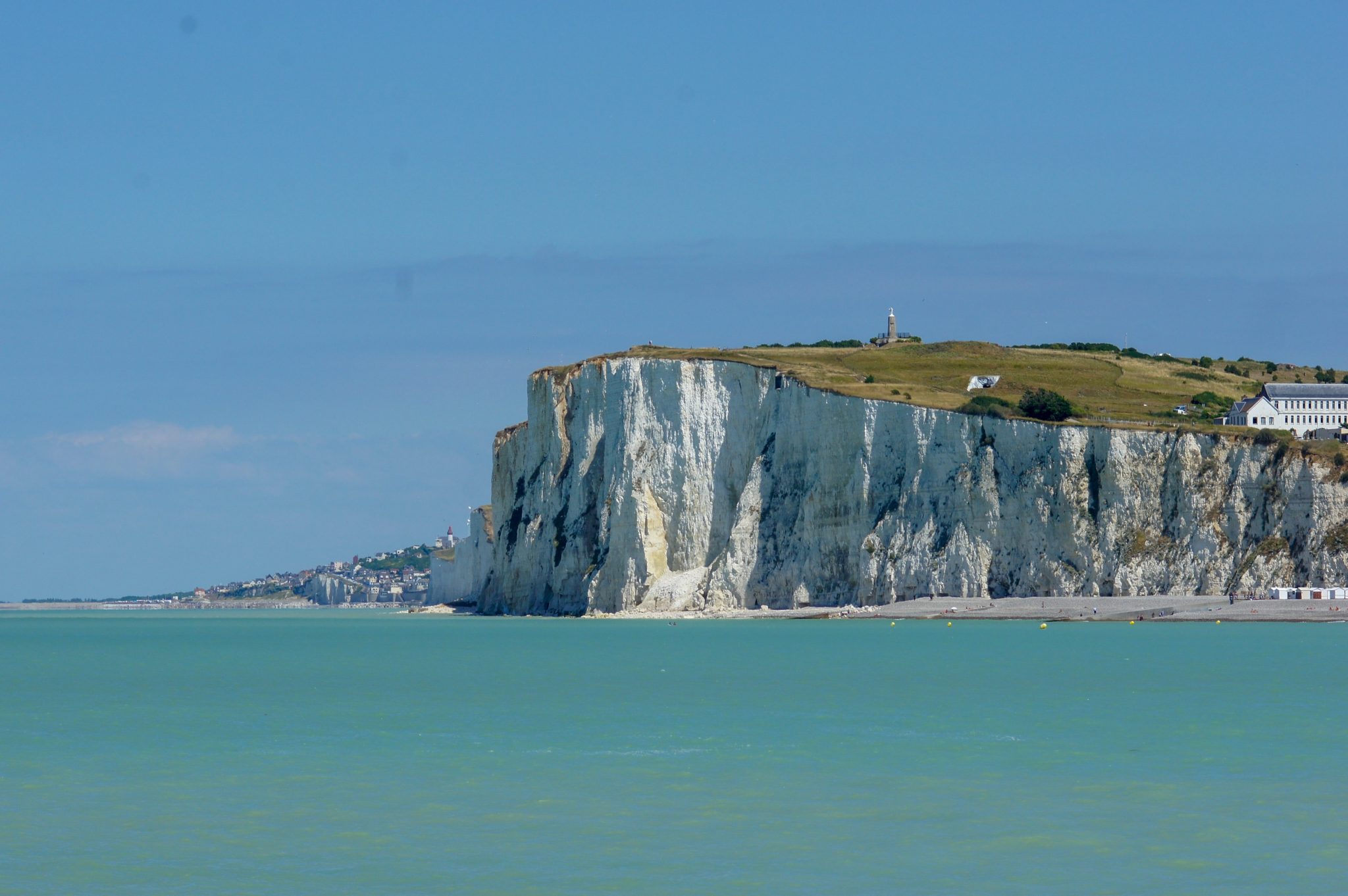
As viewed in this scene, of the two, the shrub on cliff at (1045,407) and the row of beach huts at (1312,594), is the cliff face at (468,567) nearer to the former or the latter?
the shrub on cliff at (1045,407)

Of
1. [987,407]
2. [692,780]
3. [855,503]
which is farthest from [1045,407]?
[692,780]

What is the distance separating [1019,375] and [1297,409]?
15.0m

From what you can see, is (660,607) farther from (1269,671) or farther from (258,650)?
(1269,671)

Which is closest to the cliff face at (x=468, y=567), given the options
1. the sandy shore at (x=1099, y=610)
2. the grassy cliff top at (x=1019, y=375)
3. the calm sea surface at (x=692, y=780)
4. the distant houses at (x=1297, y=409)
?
the grassy cliff top at (x=1019, y=375)

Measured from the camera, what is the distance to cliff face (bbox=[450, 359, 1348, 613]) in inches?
2771

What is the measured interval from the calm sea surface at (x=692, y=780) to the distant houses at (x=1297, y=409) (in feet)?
135

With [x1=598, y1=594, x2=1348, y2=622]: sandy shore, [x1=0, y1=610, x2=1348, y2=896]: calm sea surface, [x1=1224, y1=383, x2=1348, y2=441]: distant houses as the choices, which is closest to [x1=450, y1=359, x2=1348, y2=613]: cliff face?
[x1=598, y1=594, x2=1348, y2=622]: sandy shore

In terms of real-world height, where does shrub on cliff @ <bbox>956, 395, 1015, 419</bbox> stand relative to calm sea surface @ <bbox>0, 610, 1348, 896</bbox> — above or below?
above

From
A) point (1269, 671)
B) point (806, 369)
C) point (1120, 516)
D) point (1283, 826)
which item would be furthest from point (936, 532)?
point (1283, 826)

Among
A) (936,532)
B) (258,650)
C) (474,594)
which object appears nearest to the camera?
(258,650)

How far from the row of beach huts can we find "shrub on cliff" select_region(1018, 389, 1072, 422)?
538 inches

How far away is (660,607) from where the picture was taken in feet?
279

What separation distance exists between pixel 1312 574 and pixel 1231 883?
189 feet

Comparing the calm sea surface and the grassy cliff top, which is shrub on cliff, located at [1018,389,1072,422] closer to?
the grassy cliff top
